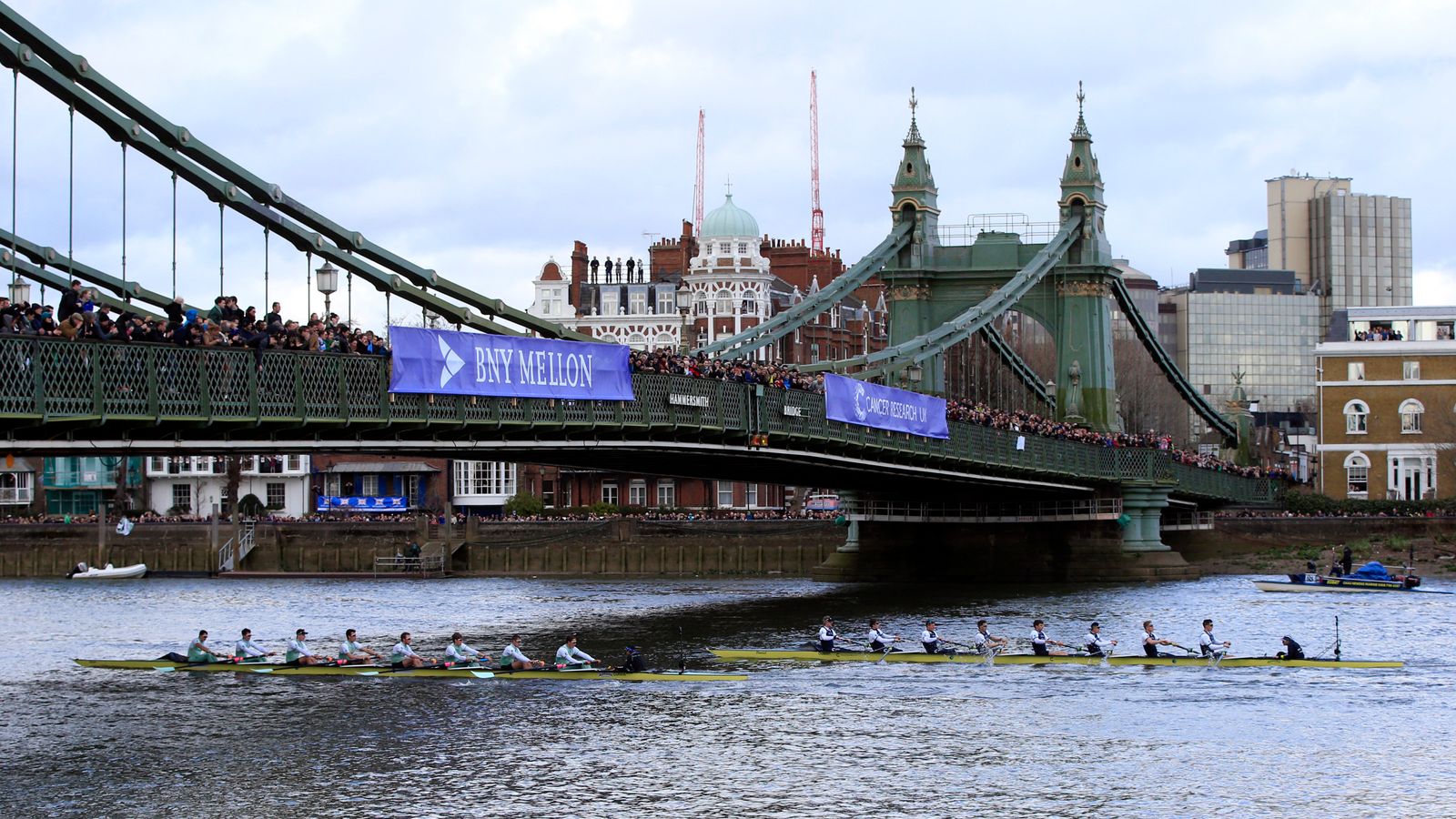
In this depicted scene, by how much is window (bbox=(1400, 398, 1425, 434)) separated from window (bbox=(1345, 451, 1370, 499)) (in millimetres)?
2817

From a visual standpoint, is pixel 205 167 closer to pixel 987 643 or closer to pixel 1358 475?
pixel 987 643

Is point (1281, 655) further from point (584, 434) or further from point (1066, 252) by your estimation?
point (1066, 252)

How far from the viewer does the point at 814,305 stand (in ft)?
276

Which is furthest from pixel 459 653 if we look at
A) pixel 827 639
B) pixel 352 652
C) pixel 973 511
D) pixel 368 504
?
pixel 368 504

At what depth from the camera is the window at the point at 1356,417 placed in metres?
113

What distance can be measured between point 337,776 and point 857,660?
1981cm

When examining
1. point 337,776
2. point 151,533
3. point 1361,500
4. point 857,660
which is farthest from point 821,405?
point 151,533

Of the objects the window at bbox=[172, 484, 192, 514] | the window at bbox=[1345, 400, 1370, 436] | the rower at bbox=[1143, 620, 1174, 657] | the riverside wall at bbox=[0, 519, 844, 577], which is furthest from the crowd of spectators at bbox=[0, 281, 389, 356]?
the window at bbox=[172, 484, 192, 514]

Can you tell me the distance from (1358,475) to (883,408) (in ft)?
183

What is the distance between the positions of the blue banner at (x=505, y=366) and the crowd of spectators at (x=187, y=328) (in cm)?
84

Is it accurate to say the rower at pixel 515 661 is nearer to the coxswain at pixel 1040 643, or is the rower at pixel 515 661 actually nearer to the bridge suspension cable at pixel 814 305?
the coxswain at pixel 1040 643

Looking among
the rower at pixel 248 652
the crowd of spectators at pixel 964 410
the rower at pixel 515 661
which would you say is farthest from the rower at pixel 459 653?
the crowd of spectators at pixel 964 410

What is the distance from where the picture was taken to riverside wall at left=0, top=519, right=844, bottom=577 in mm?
103188

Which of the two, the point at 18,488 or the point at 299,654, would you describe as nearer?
the point at 299,654
